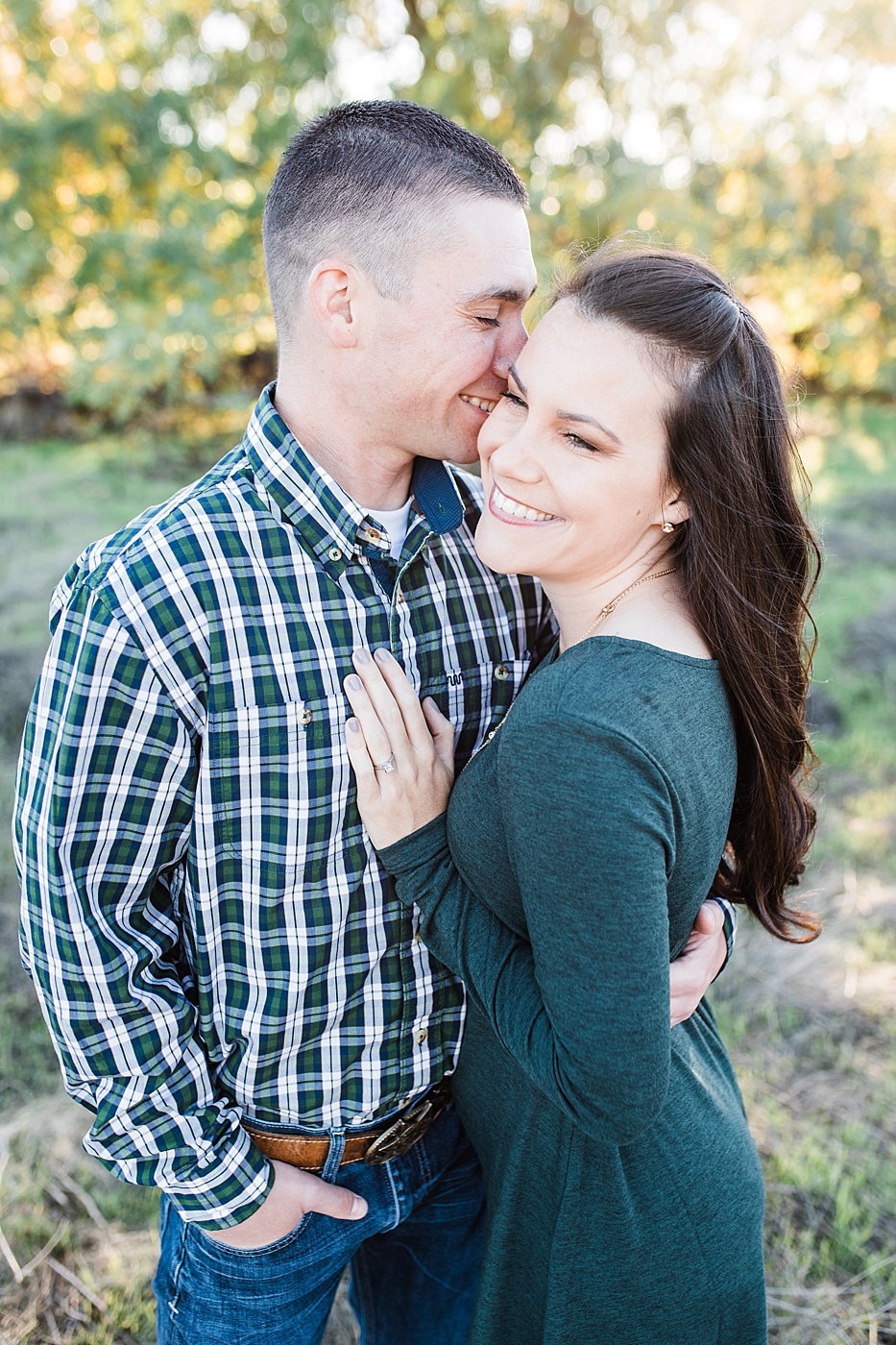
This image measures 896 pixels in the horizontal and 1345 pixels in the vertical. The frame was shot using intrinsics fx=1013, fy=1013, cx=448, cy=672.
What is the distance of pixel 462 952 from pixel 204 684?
513 millimetres

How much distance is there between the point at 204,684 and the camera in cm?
135

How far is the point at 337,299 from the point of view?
160 cm

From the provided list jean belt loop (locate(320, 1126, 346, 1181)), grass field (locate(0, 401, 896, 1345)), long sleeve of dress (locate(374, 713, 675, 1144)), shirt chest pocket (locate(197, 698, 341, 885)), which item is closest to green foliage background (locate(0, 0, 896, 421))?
grass field (locate(0, 401, 896, 1345))

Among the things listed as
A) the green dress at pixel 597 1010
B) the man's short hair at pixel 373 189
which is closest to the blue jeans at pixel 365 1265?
the green dress at pixel 597 1010

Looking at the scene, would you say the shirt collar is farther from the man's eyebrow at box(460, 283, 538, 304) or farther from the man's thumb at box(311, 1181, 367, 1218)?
the man's thumb at box(311, 1181, 367, 1218)

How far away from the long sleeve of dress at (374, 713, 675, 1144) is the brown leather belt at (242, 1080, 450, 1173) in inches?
16.0

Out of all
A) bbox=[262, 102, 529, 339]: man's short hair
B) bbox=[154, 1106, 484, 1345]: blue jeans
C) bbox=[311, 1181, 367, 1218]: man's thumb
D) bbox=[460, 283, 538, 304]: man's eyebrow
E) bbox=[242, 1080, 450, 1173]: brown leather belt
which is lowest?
bbox=[154, 1106, 484, 1345]: blue jeans

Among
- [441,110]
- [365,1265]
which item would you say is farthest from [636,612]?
[441,110]

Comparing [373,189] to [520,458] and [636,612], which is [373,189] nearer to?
[520,458]

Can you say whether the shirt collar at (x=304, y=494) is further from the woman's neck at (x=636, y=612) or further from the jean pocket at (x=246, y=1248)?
the jean pocket at (x=246, y=1248)

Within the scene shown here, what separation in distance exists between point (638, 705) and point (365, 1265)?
1325mm

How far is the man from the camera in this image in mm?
1327

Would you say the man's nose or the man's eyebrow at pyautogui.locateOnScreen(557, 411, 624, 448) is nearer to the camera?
the man's eyebrow at pyautogui.locateOnScreen(557, 411, 624, 448)

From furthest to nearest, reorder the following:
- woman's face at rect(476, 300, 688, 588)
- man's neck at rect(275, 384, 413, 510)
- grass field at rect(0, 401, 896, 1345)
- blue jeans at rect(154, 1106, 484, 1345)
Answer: grass field at rect(0, 401, 896, 1345) → man's neck at rect(275, 384, 413, 510) → blue jeans at rect(154, 1106, 484, 1345) → woman's face at rect(476, 300, 688, 588)
